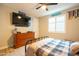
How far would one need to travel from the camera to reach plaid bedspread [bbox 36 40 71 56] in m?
0.96

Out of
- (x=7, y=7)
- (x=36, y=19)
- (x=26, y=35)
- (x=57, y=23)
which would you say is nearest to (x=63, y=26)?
(x=57, y=23)

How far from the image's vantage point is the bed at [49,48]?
3.17ft

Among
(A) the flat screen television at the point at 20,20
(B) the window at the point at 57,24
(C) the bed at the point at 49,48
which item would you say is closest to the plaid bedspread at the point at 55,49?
(C) the bed at the point at 49,48

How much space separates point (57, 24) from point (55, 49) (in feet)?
0.94

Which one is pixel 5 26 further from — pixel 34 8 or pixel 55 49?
pixel 55 49

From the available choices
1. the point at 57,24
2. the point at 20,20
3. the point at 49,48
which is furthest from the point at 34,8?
the point at 49,48

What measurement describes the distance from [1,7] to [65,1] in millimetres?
688

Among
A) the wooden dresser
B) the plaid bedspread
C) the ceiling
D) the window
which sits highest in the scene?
the ceiling

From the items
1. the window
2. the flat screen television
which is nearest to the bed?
the window

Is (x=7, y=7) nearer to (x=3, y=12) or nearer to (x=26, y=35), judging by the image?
(x=3, y=12)

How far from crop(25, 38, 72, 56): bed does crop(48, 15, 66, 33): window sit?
12 cm

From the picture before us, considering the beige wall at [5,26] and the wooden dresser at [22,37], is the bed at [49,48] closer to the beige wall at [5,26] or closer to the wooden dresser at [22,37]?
the wooden dresser at [22,37]

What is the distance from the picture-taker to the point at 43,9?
3.26 ft

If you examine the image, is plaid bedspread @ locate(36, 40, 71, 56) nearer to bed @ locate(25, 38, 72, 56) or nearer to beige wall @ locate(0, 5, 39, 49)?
bed @ locate(25, 38, 72, 56)
